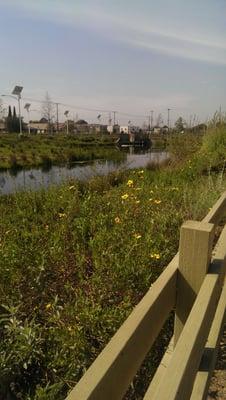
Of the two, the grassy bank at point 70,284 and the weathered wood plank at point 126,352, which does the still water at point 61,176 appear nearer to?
the grassy bank at point 70,284

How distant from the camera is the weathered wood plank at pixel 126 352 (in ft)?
2.88

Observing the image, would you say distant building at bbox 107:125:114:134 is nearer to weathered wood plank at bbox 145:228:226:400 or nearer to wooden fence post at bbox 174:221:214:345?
wooden fence post at bbox 174:221:214:345

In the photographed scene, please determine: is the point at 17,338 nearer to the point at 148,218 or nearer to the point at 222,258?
the point at 222,258

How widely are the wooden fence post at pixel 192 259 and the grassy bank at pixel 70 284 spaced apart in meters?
0.76

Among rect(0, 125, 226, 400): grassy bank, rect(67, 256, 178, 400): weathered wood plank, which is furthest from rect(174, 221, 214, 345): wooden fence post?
rect(0, 125, 226, 400): grassy bank

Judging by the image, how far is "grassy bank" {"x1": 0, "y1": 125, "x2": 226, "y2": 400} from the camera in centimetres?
233

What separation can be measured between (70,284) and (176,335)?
1.17m

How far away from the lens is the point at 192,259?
1755 mm

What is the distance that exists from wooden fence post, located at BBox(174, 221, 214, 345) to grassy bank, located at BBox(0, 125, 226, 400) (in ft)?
2.50

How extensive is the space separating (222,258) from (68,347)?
3.18 ft

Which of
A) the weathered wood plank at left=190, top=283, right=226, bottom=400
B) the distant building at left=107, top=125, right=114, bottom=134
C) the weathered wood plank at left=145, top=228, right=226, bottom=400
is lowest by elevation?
the weathered wood plank at left=190, top=283, right=226, bottom=400

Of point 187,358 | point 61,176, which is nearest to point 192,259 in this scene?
point 187,358

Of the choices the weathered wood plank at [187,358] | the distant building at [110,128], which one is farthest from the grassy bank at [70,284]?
the distant building at [110,128]

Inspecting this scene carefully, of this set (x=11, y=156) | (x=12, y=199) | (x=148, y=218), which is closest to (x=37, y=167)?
(x=11, y=156)
